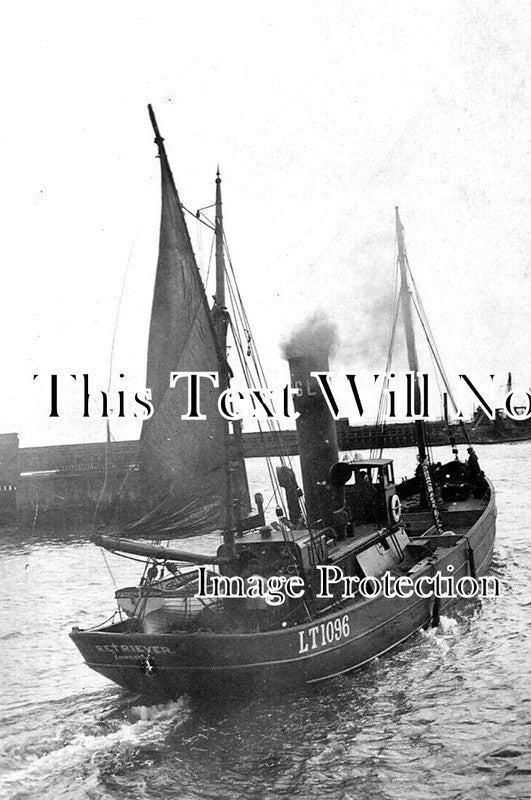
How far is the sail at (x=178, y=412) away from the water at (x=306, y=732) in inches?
150

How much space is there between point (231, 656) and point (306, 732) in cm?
194

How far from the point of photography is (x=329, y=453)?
835 inches

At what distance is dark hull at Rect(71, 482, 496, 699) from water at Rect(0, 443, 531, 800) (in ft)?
1.51

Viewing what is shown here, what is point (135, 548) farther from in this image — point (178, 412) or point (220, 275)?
point (220, 275)

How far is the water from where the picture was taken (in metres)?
10.7

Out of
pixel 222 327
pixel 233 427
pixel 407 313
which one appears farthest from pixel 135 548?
pixel 407 313

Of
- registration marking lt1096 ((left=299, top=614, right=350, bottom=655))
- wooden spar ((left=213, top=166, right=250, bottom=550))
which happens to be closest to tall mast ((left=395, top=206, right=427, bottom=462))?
wooden spar ((left=213, top=166, right=250, bottom=550))

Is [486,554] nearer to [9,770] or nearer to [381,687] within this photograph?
[381,687]

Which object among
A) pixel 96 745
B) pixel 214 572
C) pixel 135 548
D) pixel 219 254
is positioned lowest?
pixel 96 745

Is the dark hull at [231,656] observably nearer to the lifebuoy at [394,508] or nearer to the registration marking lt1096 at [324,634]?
the registration marking lt1096 at [324,634]

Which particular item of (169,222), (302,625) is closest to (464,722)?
(302,625)

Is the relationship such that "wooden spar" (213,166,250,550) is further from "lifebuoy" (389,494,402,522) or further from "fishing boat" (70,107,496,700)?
"lifebuoy" (389,494,402,522)

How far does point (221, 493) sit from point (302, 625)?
10.2 feet

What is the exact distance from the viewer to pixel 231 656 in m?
12.7
